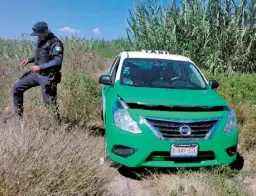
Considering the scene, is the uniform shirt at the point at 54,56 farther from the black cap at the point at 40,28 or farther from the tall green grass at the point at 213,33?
the tall green grass at the point at 213,33

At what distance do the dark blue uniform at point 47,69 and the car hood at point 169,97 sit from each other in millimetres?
1395

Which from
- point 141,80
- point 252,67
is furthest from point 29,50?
point 141,80

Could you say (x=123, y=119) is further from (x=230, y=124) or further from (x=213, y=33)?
(x=213, y=33)

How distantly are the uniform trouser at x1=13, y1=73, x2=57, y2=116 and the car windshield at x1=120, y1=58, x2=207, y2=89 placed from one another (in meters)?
1.30

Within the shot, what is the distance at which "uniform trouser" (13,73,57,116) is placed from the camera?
6.41m

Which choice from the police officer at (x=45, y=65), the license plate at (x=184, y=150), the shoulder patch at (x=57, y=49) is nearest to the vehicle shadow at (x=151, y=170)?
the license plate at (x=184, y=150)

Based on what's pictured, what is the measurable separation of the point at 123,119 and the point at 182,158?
90cm

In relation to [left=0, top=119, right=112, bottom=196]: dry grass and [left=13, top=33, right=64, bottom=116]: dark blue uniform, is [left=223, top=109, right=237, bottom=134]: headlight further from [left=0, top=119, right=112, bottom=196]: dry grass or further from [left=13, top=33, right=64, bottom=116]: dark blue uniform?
[left=13, top=33, right=64, bottom=116]: dark blue uniform

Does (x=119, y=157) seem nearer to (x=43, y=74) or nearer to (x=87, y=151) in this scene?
(x=87, y=151)

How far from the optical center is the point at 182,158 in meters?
4.80

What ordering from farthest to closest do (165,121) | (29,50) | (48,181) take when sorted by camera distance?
(29,50), (165,121), (48,181)

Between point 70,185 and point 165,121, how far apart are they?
1.63 meters

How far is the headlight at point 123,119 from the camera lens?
4734mm

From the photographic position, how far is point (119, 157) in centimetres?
488
